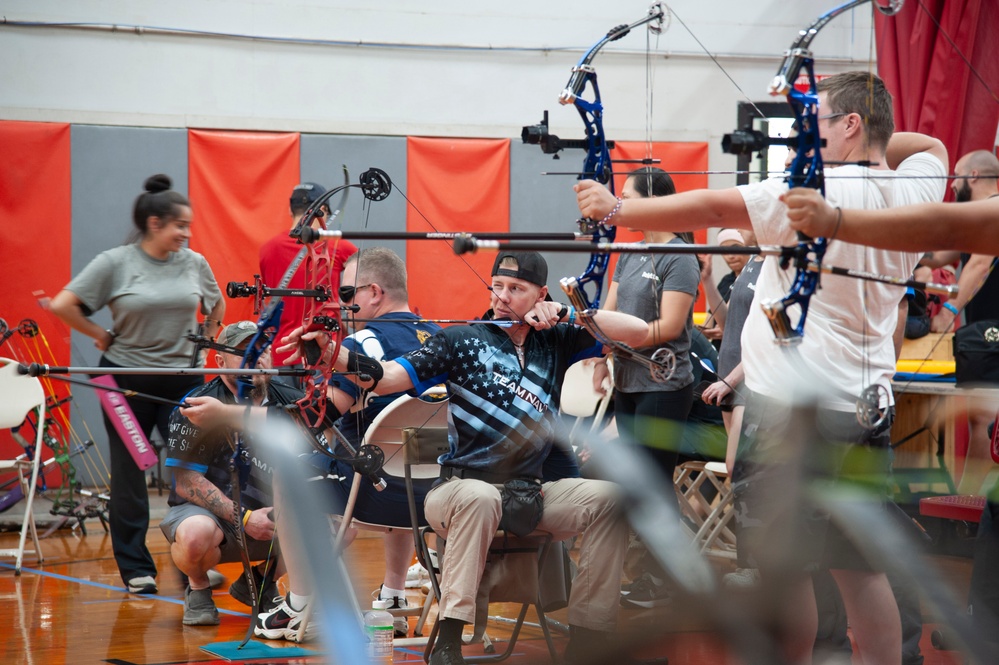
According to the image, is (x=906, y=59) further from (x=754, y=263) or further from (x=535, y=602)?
(x=535, y=602)

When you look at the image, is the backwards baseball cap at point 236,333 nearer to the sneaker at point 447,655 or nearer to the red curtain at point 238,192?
the sneaker at point 447,655

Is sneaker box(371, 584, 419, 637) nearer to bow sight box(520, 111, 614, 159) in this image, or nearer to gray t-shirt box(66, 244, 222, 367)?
gray t-shirt box(66, 244, 222, 367)

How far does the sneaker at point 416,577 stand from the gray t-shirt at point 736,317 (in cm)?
149

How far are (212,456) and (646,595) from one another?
1585mm

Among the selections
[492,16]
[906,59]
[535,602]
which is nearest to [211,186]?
[492,16]

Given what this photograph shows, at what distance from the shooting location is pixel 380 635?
3035 mm

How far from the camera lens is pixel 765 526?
2035 millimetres

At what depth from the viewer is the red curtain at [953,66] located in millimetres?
1977

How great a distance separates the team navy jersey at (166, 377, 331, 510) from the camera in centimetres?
351

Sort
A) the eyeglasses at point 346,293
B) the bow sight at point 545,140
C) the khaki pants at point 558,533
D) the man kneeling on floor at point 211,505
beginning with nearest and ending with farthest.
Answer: the bow sight at point 545,140 < the eyeglasses at point 346,293 < the khaki pants at point 558,533 < the man kneeling on floor at point 211,505

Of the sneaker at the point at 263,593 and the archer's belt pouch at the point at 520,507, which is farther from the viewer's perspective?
the sneaker at the point at 263,593

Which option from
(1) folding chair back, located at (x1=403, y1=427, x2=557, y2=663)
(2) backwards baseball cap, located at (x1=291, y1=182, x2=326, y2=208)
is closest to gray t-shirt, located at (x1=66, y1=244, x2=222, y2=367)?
(2) backwards baseball cap, located at (x1=291, y1=182, x2=326, y2=208)

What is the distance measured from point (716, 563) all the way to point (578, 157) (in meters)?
3.03

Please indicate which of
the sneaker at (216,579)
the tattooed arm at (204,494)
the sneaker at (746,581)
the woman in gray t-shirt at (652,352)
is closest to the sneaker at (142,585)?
the sneaker at (216,579)
